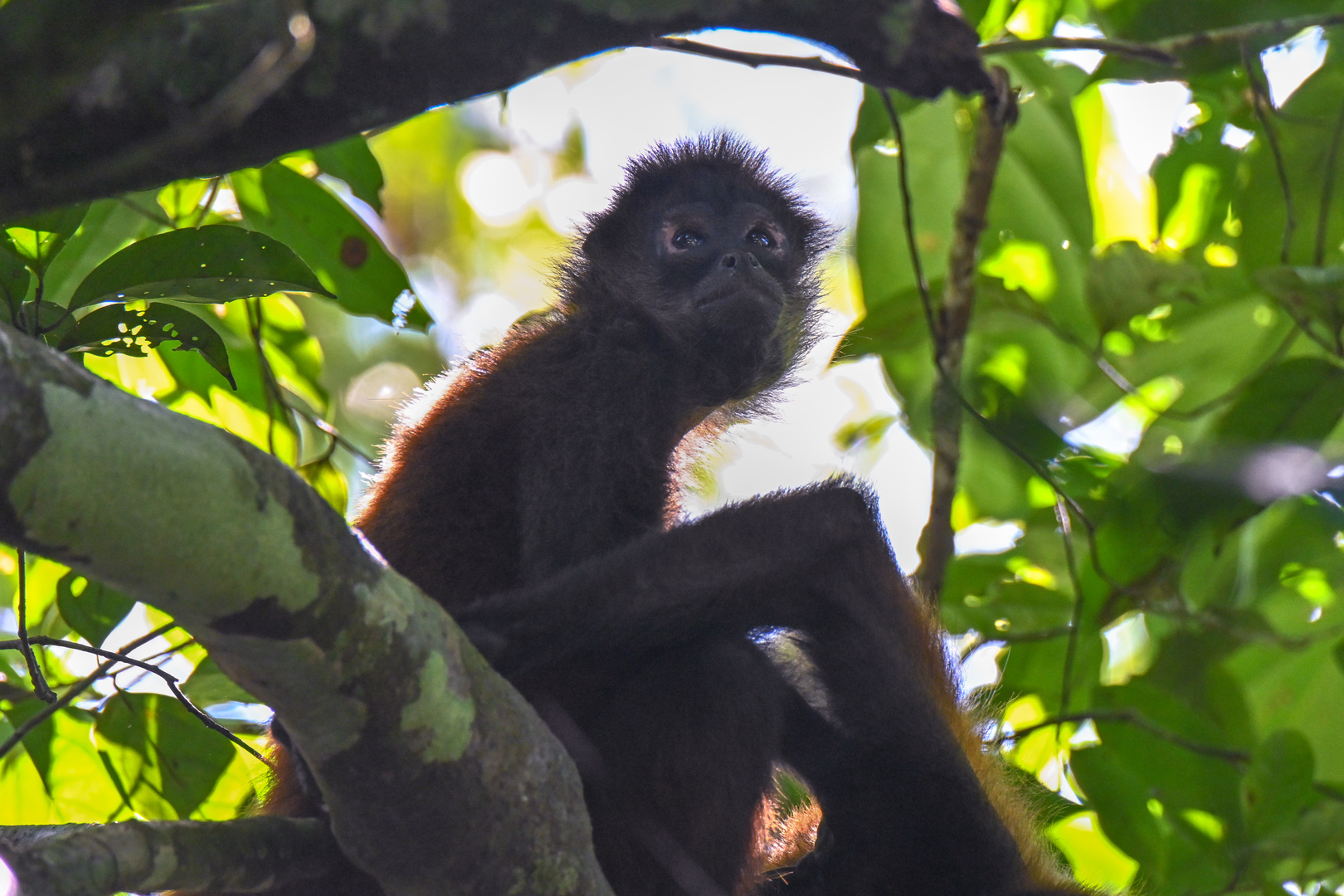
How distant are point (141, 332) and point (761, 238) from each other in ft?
10.5

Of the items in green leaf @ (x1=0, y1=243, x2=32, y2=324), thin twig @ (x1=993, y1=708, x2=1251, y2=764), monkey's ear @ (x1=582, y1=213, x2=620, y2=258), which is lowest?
thin twig @ (x1=993, y1=708, x2=1251, y2=764)

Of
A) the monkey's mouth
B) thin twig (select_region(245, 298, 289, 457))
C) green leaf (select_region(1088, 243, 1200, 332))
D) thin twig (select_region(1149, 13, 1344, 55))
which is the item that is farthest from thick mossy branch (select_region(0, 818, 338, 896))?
thin twig (select_region(1149, 13, 1344, 55))

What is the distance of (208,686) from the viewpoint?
417cm

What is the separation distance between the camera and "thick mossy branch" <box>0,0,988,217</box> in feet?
6.33

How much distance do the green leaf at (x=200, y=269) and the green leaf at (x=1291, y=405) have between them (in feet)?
11.1

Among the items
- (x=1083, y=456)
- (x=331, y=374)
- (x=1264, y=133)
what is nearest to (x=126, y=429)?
(x=1083, y=456)

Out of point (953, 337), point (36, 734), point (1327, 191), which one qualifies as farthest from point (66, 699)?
point (1327, 191)

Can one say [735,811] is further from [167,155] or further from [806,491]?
[167,155]

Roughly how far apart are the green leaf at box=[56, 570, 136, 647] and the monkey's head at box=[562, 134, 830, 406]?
218cm

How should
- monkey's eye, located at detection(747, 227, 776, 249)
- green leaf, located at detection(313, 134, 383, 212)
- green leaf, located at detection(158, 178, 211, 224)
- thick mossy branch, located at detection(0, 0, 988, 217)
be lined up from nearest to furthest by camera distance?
thick mossy branch, located at detection(0, 0, 988, 217) → green leaf, located at detection(313, 134, 383, 212) → green leaf, located at detection(158, 178, 211, 224) → monkey's eye, located at detection(747, 227, 776, 249)

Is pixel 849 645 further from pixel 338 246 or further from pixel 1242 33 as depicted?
pixel 1242 33

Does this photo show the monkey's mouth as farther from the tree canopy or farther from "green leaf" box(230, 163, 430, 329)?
"green leaf" box(230, 163, 430, 329)

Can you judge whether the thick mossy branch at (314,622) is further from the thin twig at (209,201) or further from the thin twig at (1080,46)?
the thin twig at (209,201)

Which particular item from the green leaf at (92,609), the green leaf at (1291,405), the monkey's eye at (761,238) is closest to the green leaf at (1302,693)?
the green leaf at (1291,405)
